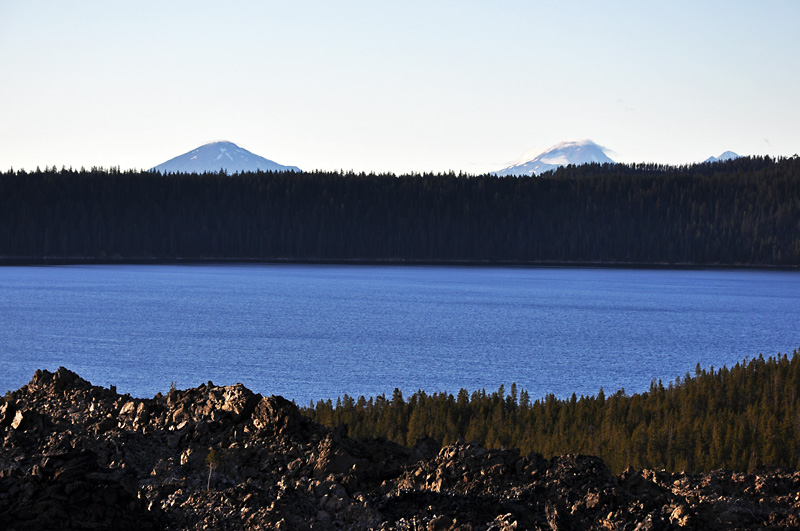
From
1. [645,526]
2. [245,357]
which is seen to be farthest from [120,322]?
[645,526]

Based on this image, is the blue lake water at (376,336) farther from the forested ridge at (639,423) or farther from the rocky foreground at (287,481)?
the rocky foreground at (287,481)

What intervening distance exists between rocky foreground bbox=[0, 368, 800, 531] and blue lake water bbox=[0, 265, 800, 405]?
30991mm

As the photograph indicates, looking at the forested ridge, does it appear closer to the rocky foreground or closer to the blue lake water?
the rocky foreground

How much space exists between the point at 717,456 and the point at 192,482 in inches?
688

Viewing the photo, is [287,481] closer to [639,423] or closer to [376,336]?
[639,423]

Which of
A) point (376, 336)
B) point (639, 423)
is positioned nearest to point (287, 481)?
point (639, 423)

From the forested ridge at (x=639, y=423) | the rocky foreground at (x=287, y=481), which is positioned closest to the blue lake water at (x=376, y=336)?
the forested ridge at (x=639, y=423)

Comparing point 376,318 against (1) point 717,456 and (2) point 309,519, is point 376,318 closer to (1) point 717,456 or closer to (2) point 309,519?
(1) point 717,456

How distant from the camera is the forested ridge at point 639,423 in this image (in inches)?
993

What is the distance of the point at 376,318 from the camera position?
309ft

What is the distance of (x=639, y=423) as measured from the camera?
29.6m

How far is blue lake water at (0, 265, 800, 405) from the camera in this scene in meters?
53.1

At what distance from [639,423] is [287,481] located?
20641mm

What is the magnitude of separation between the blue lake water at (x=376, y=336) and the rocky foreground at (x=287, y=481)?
3099 cm
